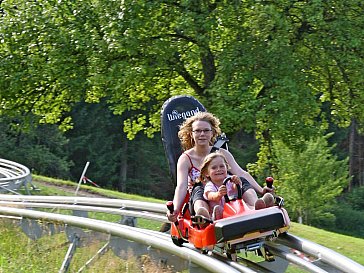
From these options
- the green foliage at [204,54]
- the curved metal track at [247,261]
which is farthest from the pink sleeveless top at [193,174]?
the green foliage at [204,54]

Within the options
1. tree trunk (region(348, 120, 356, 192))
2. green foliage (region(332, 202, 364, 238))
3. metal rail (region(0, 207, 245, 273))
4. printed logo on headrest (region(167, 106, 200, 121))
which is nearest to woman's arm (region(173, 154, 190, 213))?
metal rail (region(0, 207, 245, 273))

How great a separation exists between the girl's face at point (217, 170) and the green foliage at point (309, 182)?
99.5 ft

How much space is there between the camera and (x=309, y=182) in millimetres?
40156

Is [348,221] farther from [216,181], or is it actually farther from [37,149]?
[216,181]

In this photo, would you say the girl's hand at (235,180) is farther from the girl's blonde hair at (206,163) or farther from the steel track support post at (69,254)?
the steel track support post at (69,254)

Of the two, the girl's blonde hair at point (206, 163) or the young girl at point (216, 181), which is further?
the girl's blonde hair at point (206, 163)

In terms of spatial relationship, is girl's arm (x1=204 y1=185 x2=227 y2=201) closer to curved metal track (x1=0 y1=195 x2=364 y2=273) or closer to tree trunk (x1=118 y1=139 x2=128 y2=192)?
curved metal track (x1=0 y1=195 x2=364 y2=273)

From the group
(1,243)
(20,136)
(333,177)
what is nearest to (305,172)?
(333,177)

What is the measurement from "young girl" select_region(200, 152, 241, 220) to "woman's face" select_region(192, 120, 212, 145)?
607 millimetres

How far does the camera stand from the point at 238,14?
56.5 feet

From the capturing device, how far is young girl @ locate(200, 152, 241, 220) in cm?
709

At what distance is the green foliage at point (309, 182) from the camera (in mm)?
38719

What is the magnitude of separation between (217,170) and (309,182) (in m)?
33.5

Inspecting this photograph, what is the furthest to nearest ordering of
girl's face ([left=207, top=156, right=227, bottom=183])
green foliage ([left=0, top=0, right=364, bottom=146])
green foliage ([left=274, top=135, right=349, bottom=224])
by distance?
green foliage ([left=274, top=135, right=349, bottom=224]) → green foliage ([left=0, top=0, right=364, bottom=146]) → girl's face ([left=207, top=156, right=227, bottom=183])
